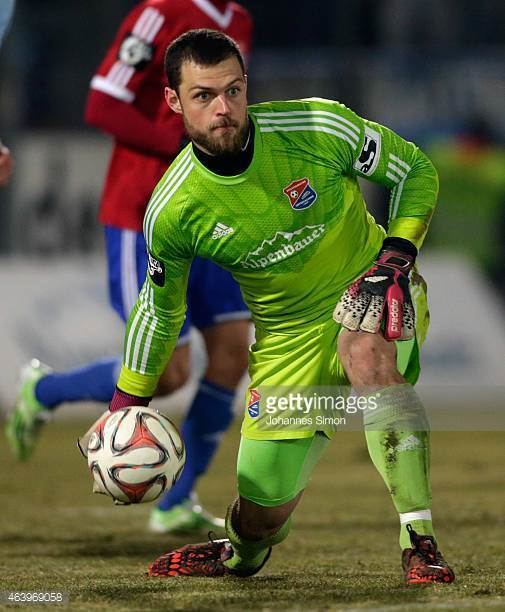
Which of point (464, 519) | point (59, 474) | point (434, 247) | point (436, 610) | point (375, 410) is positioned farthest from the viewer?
point (434, 247)

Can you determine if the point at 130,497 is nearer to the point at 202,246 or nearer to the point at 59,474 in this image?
the point at 202,246

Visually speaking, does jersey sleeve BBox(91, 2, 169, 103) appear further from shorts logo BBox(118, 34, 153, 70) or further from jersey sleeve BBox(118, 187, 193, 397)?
jersey sleeve BBox(118, 187, 193, 397)

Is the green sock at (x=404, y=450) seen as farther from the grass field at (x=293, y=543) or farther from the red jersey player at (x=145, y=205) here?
the red jersey player at (x=145, y=205)

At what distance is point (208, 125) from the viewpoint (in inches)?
165

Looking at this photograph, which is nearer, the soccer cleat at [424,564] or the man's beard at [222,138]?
the soccer cleat at [424,564]

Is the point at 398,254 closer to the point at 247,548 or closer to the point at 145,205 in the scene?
the point at 247,548

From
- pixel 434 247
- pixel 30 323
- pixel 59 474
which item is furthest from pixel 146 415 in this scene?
pixel 434 247

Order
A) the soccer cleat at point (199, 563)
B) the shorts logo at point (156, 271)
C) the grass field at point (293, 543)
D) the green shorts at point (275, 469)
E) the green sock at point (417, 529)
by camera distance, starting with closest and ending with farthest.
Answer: the grass field at point (293, 543) → the green sock at point (417, 529) → the shorts logo at point (156, 271) → the green shorts at point (275, 469) → the soccer cleat at point (199, 563)

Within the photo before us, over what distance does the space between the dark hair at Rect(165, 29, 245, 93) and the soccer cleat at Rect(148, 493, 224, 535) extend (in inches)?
93.4

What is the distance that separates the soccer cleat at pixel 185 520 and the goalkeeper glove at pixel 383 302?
84.8 inches

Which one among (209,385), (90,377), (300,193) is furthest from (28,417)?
(300,193)

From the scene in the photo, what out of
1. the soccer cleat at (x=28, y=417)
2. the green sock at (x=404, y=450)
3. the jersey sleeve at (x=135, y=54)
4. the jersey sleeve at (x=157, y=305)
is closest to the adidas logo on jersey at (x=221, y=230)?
the jersey sleeve at (x=157, y=305)

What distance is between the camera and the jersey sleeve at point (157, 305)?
170 inches

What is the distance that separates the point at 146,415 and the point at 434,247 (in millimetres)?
10036
